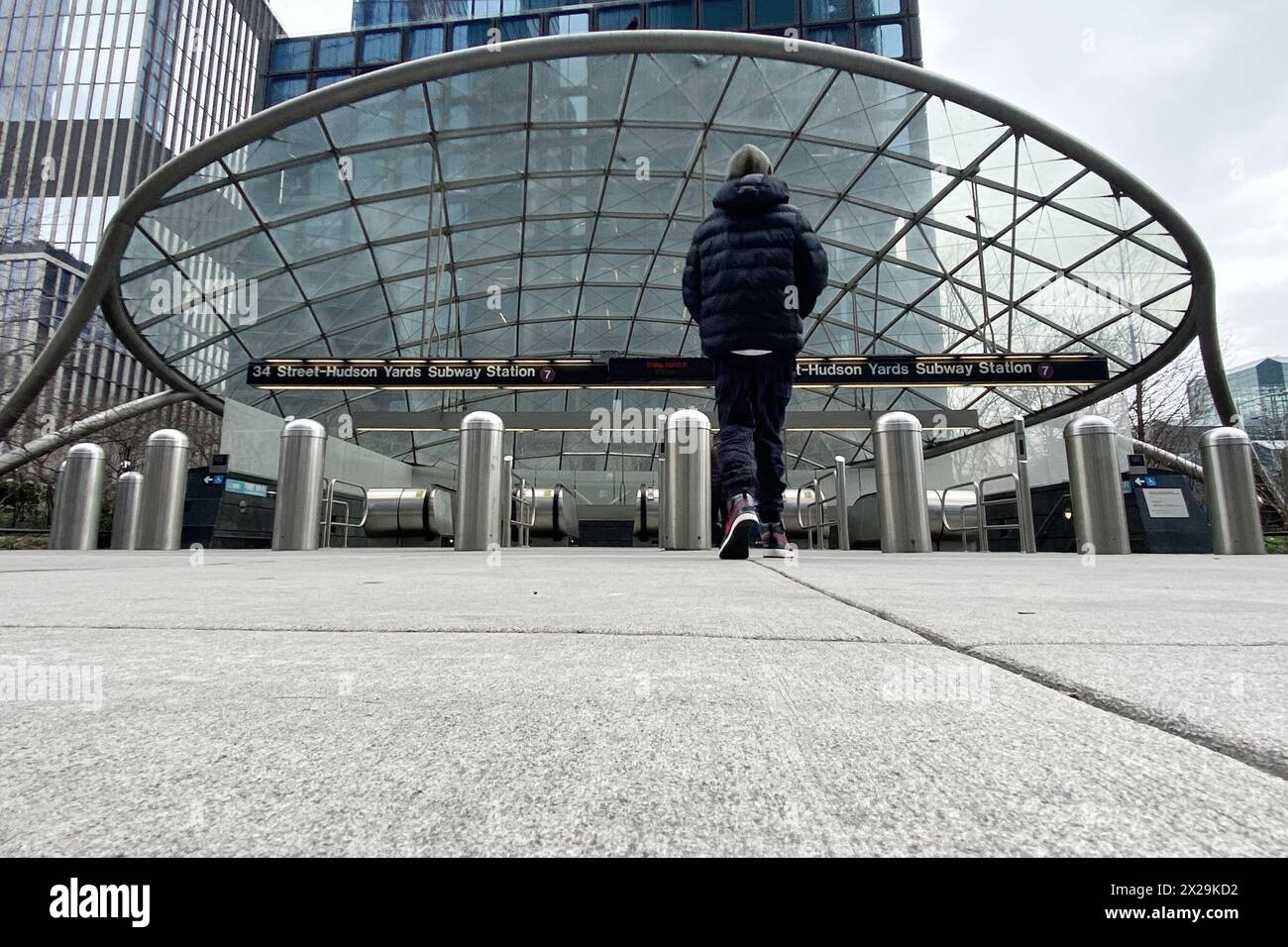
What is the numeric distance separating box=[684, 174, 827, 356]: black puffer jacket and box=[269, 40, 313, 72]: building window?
38.5 metres

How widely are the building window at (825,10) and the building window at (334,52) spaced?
22.2m

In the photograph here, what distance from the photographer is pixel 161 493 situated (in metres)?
7.45

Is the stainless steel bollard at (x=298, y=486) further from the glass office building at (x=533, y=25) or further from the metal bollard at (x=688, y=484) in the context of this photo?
the glass office building at (x=533, y=25)

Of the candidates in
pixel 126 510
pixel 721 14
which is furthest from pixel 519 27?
pixel 126 510

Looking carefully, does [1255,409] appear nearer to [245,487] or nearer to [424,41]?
[245,487]

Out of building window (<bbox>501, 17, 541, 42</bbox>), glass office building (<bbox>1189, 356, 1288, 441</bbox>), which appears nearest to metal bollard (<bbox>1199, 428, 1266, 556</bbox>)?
glass office building (<bbox>1189, 356, 1288, 441</bbox>)

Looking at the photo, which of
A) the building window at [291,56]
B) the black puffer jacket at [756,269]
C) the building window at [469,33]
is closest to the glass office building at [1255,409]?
the black puffer jacket at [756,269]

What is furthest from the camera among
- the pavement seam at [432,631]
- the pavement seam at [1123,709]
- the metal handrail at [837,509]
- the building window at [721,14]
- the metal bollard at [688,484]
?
the building window at [721,14]

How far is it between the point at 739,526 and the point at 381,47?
125ft

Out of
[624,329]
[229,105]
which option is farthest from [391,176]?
[229,105]

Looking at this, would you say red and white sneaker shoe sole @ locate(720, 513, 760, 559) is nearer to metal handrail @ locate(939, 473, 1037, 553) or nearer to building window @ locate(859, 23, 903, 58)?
metal handrail @ locate(939, 473, 1037, 553)

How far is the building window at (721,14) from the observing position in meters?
29.7
